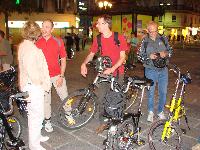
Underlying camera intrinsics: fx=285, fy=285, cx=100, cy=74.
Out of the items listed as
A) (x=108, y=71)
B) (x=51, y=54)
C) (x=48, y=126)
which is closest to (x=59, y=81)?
(x=51, y=54)

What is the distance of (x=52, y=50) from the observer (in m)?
5.52

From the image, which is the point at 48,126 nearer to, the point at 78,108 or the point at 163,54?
the point at 78,108

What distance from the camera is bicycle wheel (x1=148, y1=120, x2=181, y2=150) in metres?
4.58

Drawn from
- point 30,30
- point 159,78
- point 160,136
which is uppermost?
point 30,30

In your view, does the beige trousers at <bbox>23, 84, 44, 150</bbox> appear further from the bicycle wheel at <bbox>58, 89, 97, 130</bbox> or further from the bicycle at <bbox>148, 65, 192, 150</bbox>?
the bicycle at <bbox>148, 65, 192, 150</bbox>

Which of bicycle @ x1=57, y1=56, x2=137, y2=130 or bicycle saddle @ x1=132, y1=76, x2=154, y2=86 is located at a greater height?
bicycle saddle @ x1=132, y1=76, x2=154, y2=86

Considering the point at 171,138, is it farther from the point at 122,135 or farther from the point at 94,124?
the point at 94,124

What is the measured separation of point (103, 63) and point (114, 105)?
0.95 metres

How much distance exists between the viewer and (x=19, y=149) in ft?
15.0

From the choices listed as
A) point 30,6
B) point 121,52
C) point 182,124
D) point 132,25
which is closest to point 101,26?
point 121,52

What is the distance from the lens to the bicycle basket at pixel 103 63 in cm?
519

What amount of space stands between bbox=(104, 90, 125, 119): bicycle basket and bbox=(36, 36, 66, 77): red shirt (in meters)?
1.48

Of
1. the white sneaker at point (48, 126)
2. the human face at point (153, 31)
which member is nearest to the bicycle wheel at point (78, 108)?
the white sneaker at point (48, 126)

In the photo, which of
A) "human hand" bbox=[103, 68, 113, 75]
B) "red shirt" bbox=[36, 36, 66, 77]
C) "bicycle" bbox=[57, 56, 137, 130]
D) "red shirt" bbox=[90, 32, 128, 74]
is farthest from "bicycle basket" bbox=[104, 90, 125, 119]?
"red shirt" bbox=[36, 36, 66, 77]
